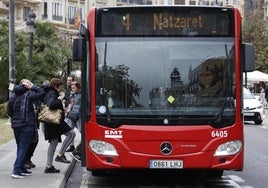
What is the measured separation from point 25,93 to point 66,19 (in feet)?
238

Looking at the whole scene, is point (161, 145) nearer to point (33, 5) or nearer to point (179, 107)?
point (179, 107)

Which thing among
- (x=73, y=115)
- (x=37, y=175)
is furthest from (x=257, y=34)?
(x=37, y=175)

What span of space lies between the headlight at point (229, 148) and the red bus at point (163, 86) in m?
0.02

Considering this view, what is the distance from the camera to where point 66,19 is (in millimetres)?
81688

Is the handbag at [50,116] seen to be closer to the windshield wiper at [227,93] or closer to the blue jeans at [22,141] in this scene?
the blue jeans at [22,141]

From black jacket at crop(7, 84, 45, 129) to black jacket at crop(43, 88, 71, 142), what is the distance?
0.53 meters

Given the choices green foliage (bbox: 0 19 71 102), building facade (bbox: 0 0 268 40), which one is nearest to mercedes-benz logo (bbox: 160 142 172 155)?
green foliage (bbox: 0 19 71 102)

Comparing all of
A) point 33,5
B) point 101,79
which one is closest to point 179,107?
point 101,79

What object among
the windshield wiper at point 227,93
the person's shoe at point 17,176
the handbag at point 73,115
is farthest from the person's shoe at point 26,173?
the windshield wiper at point 227,93

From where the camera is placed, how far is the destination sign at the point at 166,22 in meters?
9.75

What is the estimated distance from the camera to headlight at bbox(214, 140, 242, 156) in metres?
9.57

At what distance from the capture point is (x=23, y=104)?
10180 millimetres

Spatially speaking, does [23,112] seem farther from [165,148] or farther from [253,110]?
[253,110]

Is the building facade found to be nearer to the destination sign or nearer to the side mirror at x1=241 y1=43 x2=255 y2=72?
the destination sign
